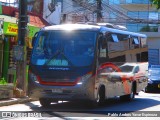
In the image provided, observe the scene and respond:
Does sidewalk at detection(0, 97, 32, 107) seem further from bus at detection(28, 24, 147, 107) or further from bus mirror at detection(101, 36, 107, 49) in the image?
bus mirror at detection(101, 36, 107, 49)

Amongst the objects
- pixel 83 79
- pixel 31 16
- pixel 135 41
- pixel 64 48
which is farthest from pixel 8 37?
pixel 83 79

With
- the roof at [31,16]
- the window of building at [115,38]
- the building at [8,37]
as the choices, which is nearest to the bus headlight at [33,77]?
the window of building at [115,38]

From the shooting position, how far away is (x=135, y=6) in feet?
185

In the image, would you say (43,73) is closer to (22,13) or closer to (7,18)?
(22,13)

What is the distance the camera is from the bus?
1459cm

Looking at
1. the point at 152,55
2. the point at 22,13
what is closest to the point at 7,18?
the point at 22,13

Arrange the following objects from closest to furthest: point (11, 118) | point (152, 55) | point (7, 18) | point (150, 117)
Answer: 1. point (11, 118)
2. point (150, 117)
3. point (7, 18)
4. point (152, 55)

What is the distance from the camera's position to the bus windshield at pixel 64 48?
14852 millimetres

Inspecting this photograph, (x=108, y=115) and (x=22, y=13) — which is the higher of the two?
(x=22, y=13)

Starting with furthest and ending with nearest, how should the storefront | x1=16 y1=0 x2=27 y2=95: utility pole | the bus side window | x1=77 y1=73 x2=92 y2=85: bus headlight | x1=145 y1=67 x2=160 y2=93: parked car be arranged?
x1=145 y1=67 x2=160 y2=93: parked car, the storefront, x1=16 y1=0 x2=27 y2=95: utility pole, the bus side window, x1=77 y1=73 x2=92 y2=85: bus headlight

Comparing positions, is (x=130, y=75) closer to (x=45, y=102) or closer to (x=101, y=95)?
(x=101, y=95)

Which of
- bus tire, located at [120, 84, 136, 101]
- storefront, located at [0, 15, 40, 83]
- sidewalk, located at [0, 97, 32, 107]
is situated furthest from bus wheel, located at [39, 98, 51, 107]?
storefront, located at [0, 15, 40, 83]

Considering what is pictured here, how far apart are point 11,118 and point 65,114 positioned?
186 centimetres

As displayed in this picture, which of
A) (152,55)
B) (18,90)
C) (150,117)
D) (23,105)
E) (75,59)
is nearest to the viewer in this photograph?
(150,117)
